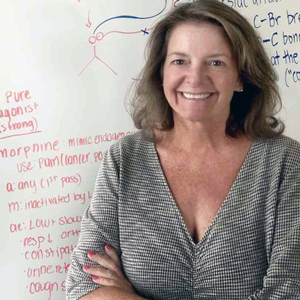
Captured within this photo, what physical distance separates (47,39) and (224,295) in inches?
40.5

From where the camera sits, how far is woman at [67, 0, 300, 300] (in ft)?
4.83

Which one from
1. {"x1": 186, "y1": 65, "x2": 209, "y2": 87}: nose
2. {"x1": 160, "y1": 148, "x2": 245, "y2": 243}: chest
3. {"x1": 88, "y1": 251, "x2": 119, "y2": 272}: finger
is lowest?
{"x1": 88, "y1": 251, "x2": 119, "y2": 272}: finger

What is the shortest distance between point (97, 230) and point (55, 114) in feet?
1.57

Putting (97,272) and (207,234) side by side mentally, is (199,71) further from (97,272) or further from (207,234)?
(97,272)

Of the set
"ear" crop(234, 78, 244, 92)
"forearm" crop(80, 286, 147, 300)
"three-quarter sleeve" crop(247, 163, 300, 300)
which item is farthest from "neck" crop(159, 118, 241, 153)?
"forearm" crop(80, 286, 147, 300)

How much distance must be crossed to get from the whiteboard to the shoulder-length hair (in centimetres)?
17

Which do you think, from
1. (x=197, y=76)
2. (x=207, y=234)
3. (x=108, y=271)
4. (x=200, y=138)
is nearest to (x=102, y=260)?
(x=108, y=271)

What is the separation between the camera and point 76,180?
1.82 meters

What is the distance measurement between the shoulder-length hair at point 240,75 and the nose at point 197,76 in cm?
12

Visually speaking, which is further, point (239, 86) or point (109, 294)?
point (239, 86)

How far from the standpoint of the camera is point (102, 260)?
1505 millimetres

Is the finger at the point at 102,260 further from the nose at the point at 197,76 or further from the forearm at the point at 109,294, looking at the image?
the nose at the point at 197,76

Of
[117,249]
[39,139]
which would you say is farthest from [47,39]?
[117,249]

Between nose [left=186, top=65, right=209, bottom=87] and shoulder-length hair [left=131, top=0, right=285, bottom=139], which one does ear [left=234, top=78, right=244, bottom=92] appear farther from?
nose [left=186, top=65, right=209, bottom=87]
